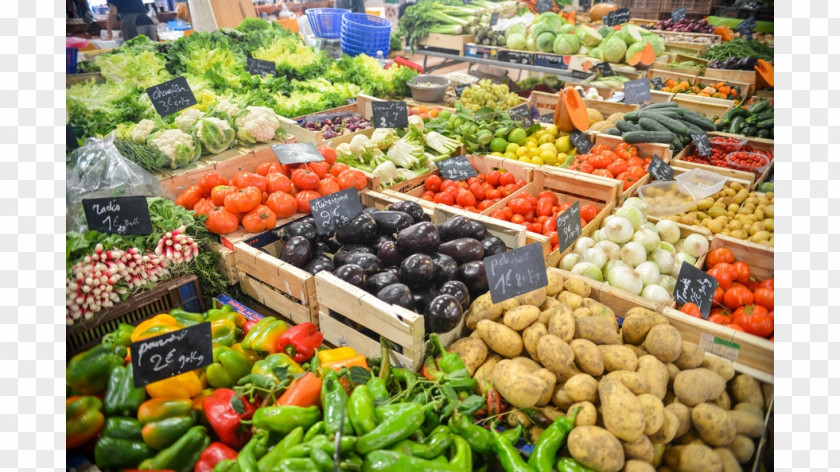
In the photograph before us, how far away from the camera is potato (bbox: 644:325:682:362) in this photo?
6.36ft


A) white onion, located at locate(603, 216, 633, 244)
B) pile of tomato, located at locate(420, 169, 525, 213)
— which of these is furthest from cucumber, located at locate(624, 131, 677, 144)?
white onion, located at locate(603, 216, 633, 244)

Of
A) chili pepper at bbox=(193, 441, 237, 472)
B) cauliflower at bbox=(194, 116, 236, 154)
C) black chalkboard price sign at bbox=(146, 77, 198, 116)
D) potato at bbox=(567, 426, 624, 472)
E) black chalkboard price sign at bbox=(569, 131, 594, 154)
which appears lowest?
chili pepper at bbox=(193, 441, 237, 472)

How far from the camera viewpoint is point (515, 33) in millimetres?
6988

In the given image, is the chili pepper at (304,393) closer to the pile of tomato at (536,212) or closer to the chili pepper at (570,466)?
the chili pepper at (570,466)

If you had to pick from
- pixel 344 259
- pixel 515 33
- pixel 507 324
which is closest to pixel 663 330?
pixel 507 324

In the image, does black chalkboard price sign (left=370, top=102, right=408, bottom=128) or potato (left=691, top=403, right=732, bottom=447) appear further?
black chalkboard price sign (left=370, top=102, right=408, bottom=128)

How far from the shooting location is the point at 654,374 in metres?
1.85

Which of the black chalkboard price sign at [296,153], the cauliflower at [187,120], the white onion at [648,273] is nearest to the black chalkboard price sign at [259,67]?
the cauliflower at [187,120]

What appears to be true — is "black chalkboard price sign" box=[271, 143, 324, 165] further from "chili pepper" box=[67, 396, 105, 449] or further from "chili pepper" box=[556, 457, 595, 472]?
"chili pepper" box=[556, 457, 595, 472]

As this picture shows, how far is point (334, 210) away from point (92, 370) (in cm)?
138

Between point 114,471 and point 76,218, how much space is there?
1.33m

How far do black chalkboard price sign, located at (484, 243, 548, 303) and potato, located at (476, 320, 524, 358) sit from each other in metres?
0.13

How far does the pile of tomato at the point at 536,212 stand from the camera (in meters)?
3.31

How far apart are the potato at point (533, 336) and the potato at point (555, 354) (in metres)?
0.07
